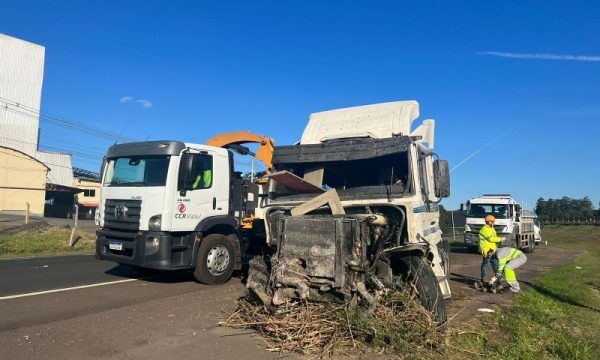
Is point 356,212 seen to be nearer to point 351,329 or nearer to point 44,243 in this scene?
point 351,329

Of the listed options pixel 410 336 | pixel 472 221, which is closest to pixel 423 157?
pixel 410 336

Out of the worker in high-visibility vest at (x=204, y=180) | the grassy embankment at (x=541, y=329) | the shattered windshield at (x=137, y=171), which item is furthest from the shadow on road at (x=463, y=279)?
the shattered windshield at (x=137, y=171)

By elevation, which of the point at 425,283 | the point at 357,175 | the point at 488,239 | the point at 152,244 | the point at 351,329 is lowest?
the point at 351,329

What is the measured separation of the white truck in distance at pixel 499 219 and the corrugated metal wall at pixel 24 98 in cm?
4475

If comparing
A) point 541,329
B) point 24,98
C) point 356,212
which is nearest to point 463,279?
point 541,329

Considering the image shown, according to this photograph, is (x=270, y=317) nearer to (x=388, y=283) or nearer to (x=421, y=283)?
(x=388, y=283)

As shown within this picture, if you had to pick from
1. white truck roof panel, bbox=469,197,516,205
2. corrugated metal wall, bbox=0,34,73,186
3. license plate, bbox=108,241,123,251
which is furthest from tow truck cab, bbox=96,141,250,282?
corrugated metal wall, bbox=0,34,73,186

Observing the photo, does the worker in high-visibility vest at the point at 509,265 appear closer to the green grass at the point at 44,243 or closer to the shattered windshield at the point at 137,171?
the shattered windshield at the point at 137,171

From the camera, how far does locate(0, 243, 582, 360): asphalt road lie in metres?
4.92

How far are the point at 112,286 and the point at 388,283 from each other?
5541 mm

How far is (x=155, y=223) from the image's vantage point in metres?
8.15

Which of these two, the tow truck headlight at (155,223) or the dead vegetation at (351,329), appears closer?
the dead vegetation at (351,329)

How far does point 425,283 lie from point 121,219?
5.67m

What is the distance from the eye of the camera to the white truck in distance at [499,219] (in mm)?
22422
